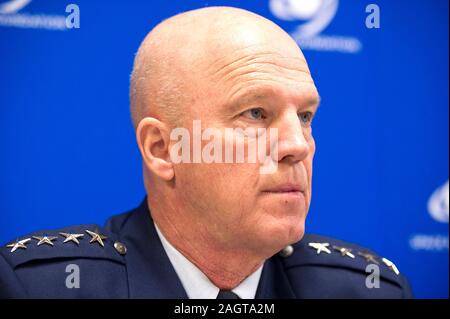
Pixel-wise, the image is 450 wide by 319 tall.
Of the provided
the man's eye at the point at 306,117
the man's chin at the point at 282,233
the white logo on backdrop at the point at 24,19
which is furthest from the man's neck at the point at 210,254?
the white logo on backdrop at the point at 24,19

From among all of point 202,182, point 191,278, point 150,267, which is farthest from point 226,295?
point 202,182

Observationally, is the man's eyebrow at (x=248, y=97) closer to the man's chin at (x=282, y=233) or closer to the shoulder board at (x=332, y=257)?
the man's chin at (x=282, y=233)

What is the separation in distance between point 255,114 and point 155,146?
0.36 meters

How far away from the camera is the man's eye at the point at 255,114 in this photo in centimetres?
208

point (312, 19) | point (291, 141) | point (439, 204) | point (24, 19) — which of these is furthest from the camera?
point (439, 204)

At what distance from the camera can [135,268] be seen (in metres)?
2.19

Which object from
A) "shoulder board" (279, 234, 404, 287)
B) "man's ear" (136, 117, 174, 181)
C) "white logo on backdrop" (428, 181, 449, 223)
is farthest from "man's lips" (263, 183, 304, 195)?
"white logo on backdrop" (428, 181, 449, 223)

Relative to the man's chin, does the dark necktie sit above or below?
below

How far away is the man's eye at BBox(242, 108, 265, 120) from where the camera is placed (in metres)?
2.08

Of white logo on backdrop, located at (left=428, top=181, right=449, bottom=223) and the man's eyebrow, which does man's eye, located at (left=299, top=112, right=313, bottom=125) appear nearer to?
the man's eyebrow

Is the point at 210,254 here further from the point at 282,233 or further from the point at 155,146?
the point at 155,146

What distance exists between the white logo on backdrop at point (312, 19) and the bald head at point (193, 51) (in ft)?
1.84

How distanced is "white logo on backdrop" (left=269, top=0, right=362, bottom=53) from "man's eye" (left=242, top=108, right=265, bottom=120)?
729 millimetres
